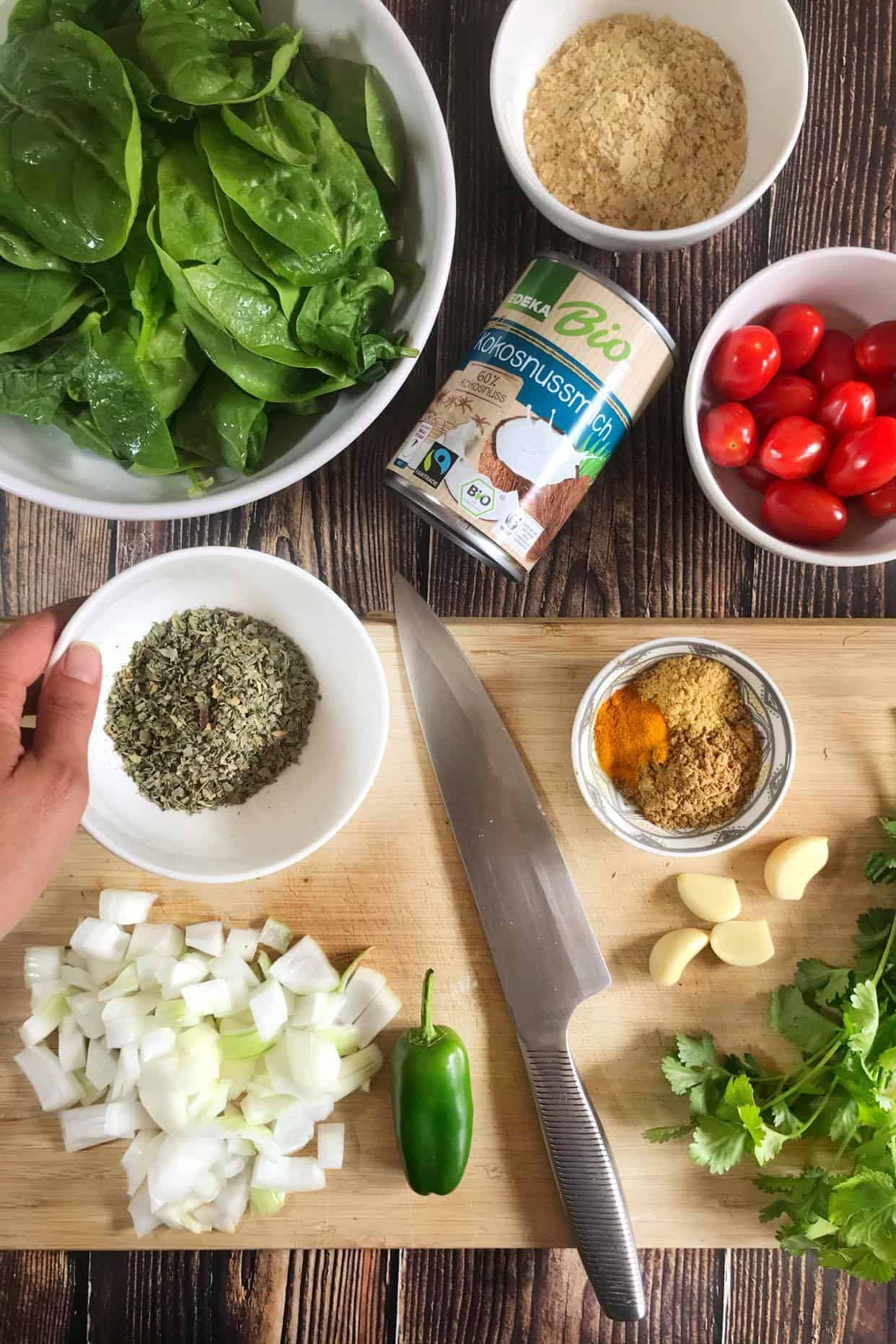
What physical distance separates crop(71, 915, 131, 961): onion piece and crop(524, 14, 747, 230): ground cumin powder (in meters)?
1.00

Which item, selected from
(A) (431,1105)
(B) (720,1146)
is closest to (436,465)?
(A) (431,1105)

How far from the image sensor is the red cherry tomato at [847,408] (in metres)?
1.08

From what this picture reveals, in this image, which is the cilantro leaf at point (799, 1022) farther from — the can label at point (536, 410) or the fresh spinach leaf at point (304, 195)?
the fresh spinach leaf at point (304, 195)

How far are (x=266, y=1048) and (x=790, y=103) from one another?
4.06 feet

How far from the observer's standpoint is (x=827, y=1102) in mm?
1128

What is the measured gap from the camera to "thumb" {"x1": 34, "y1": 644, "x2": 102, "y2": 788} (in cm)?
100

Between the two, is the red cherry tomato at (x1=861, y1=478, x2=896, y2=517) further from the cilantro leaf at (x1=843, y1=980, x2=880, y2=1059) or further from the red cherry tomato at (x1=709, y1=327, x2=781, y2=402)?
the cilantro leaf at (x1=843, y1=980, x2=880, y2=1059)

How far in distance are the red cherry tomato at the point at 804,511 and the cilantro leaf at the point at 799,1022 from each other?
1.79ft

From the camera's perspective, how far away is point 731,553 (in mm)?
1228

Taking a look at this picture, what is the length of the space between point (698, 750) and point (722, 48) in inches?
31.9

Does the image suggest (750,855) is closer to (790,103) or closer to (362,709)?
(362,709)

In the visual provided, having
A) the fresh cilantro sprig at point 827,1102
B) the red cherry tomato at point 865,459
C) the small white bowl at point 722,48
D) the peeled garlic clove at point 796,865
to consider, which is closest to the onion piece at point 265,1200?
the fresh cilantro sprig at point 827,1102

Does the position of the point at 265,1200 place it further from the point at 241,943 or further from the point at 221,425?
the point at 221,425

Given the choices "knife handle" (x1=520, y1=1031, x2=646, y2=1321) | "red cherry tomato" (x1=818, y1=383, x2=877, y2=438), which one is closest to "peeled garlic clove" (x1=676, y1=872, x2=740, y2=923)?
"knife handle" (x1=520, y1=1031, x2=646, y2=1321)
